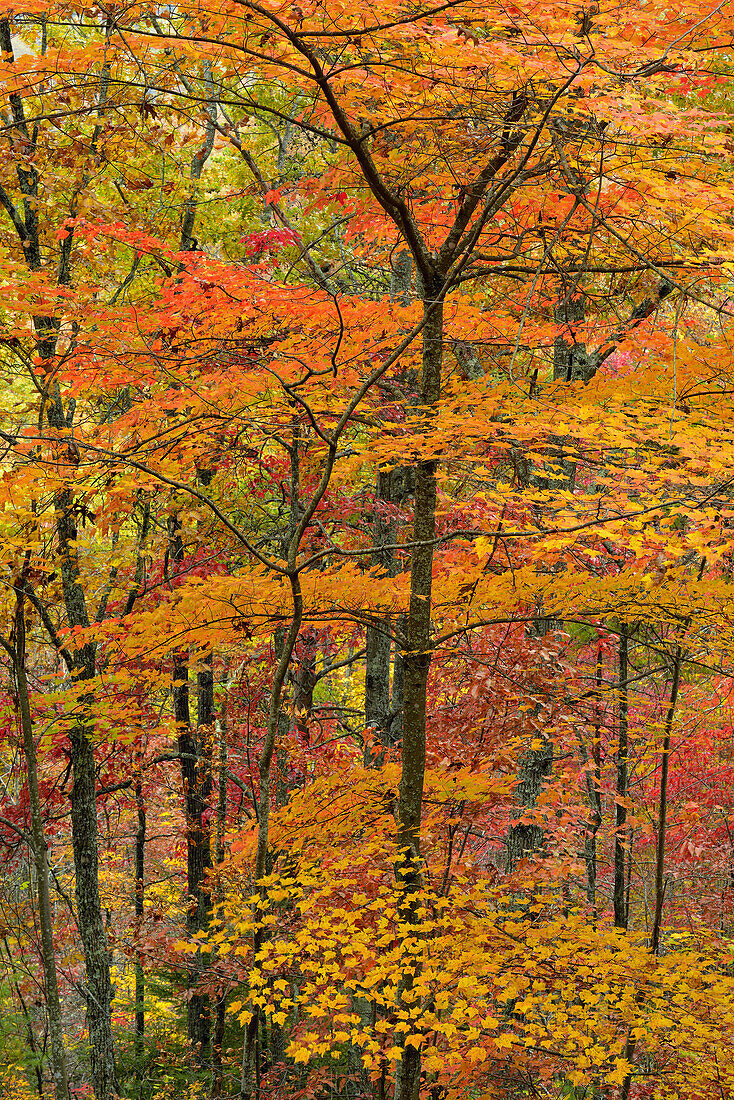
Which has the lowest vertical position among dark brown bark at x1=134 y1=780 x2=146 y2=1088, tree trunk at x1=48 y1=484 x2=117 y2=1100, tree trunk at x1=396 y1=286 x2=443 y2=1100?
dark brown bark at x1=134 y1=780 x2=146 y2=1088

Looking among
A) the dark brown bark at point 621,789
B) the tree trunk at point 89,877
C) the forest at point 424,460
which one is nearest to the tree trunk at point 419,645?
the forest at point 424,460

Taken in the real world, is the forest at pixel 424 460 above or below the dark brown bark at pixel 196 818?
above

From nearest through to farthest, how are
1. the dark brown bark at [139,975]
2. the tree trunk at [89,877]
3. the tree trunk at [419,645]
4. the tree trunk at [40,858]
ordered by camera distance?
the tree trunk at [40,858], the tree trunk at [419,645], the tree trunk at [89,877], the dark brown bark at [139,975]

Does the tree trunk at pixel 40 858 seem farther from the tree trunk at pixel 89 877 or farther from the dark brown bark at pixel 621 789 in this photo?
the dark brown bark at pixel 621 789

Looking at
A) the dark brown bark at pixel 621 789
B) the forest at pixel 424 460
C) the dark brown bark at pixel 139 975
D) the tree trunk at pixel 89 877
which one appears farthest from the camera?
the dark brown bark at pixel 139 975

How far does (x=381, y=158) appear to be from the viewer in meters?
5.45

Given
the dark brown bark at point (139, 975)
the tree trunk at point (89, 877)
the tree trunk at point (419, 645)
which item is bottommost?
the dark brown bark at point (139, 975)

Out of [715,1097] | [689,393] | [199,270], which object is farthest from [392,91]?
[715,1097]

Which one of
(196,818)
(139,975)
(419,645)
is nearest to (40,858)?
(419,645)

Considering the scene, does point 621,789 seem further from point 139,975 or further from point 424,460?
point 139,975

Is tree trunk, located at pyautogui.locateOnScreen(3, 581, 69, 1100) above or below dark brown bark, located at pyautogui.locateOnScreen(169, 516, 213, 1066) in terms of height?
above

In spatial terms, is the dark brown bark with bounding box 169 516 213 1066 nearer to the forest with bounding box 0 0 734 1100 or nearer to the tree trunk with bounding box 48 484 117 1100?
the forest with bounding box 0 0 734 1100

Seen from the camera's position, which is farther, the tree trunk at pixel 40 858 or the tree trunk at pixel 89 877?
the tree trunk at pixel 89 877

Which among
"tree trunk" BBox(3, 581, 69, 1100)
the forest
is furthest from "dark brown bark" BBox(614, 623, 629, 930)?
"tree trunk" BBox(3, 581, 69, 1100)
